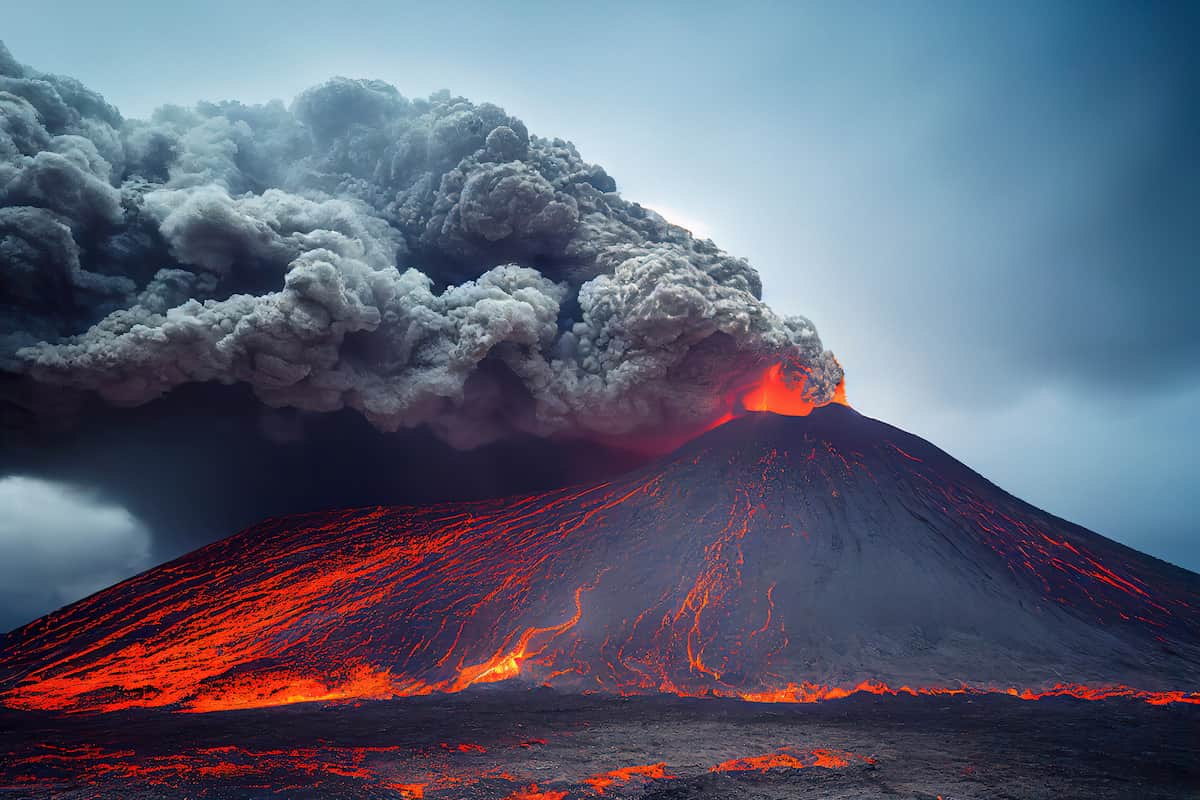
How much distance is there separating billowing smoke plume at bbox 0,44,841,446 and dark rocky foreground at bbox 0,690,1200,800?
9.15 meters

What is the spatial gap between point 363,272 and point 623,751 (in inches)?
615

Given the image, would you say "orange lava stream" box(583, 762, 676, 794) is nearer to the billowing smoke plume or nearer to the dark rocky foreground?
the dark rocky foreground

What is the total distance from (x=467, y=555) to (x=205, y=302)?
35.3 ft

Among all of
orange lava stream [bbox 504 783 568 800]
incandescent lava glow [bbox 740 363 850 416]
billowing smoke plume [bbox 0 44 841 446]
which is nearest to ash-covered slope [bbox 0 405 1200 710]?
incandescent lava glow [bbox 740 363 850 416]

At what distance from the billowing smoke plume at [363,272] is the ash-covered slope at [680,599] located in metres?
3.67

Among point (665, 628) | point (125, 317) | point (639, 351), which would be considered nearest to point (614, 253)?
point (639, 351)

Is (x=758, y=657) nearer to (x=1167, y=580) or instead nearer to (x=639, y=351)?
(x=639, y=351)

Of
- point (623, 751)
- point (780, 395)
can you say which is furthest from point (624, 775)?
point (780, 395)

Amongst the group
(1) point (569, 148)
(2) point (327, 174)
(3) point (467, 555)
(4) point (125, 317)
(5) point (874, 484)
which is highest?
(1) point (569, 148)

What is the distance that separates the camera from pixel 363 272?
1830 cm

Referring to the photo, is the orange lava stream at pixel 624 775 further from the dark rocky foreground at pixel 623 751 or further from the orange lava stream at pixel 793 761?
the orange lava stream at pixel 793 761

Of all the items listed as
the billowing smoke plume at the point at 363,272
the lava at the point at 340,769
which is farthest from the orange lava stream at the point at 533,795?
the billowing smoke plume at the point at 363,272

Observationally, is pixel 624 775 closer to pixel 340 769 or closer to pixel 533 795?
pixel 533 795

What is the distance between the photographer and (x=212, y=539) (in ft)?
72.2
